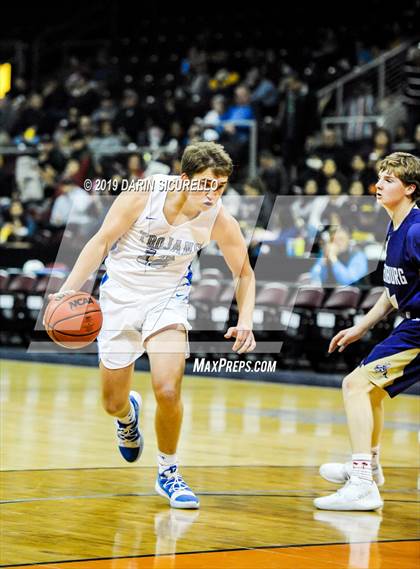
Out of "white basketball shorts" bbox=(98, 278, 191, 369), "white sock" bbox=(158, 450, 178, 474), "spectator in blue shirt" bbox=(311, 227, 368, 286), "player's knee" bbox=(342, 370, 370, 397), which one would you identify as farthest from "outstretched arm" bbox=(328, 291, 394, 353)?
"spectator in blue shirt" bbox=(311, 227, 368, 286)

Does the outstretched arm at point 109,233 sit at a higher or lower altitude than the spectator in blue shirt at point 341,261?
higher

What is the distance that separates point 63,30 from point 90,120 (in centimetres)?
716

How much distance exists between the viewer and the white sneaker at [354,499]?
621 cm

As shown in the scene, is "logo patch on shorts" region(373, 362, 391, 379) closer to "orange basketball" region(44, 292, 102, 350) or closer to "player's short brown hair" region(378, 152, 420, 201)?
"player's short brown hair" region(378, 152, 420, 201)

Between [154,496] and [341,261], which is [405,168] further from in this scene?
[341,261]

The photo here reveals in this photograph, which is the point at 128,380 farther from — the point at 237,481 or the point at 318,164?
the point at 318,164

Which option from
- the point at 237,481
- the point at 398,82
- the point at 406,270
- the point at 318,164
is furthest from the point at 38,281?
the point at 406,270

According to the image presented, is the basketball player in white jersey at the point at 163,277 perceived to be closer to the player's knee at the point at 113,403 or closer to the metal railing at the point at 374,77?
the player's knee at the point at 113,403

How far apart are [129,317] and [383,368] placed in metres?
1.38

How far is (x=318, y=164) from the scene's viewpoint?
16.4 m

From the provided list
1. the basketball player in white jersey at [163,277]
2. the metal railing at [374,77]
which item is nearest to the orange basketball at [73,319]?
the basketball player in white jersey at [163,277]

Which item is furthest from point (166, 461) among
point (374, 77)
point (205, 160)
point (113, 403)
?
point (374, 77)

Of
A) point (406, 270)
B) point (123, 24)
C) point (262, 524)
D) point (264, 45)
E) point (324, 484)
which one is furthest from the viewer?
point (123, 24)

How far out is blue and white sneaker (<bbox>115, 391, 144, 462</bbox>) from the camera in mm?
6785
